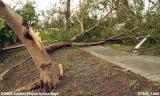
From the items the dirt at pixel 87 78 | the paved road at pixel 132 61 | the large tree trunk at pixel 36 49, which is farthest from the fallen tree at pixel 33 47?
the paved road at pixel 132 61

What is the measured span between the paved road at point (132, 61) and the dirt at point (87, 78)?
0.23m

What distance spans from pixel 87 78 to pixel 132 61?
1.60 m

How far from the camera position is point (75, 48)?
9336mm

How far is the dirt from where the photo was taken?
5.46 meters

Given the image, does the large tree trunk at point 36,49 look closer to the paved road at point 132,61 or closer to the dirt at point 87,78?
the dirt at point 87,78

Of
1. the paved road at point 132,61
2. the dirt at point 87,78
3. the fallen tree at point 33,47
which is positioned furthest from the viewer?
the paved road at point 132,61

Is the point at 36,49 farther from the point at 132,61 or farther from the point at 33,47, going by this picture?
the point at 132,61

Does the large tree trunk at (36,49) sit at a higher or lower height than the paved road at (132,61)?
higher

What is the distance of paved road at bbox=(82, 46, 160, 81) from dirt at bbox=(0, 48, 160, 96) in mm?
232

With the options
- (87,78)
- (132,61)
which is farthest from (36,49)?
(132,61)

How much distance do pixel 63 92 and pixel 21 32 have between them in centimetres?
123

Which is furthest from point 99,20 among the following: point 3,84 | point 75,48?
point 3,84

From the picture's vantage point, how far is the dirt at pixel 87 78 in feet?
17.9

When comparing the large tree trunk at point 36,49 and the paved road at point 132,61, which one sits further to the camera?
the paved road at point 132,61
